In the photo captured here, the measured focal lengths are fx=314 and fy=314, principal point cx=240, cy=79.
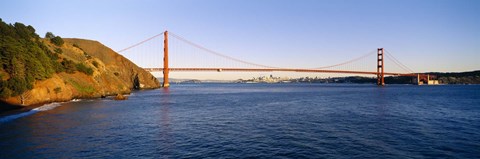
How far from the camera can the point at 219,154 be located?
16375 millimetres

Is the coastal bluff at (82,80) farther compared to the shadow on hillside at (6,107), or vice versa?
the coastal bluff at (82,80)

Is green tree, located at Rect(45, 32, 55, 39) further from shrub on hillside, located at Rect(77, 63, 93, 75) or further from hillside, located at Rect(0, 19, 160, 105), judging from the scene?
shrub on hillside, located at Rect(77, 63, 93, 75)

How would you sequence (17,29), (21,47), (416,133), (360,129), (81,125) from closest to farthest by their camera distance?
(416,133), (360,129), (81,125), (21,47), (17,29)

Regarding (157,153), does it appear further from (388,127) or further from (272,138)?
(388,127)

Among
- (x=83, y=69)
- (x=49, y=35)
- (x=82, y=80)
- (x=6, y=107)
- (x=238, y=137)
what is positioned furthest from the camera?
(x=49, y=35)

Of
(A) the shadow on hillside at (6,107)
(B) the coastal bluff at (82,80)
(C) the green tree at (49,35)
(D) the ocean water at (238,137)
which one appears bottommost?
(D) the ocean water at (238,137)

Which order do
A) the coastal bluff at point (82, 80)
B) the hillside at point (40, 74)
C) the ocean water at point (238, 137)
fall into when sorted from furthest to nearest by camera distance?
1. the coastal bluff at point (82, 80)
2. the hillside at point (40, 74)
3. the ocean water at point (238, 137)

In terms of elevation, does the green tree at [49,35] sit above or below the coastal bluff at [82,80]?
above

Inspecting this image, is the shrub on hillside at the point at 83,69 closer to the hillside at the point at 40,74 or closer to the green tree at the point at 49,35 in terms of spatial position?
the hillside at the point at 40,74

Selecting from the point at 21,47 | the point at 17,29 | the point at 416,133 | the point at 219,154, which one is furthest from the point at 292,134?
the point at 17,29

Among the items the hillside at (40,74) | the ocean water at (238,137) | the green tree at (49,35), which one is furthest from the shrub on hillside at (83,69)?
the ocean water at (238,137)

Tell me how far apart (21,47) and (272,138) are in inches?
1584

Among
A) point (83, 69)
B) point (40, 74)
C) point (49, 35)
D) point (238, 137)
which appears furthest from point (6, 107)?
point (49, 35)

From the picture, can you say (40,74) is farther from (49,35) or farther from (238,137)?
(49,35)
